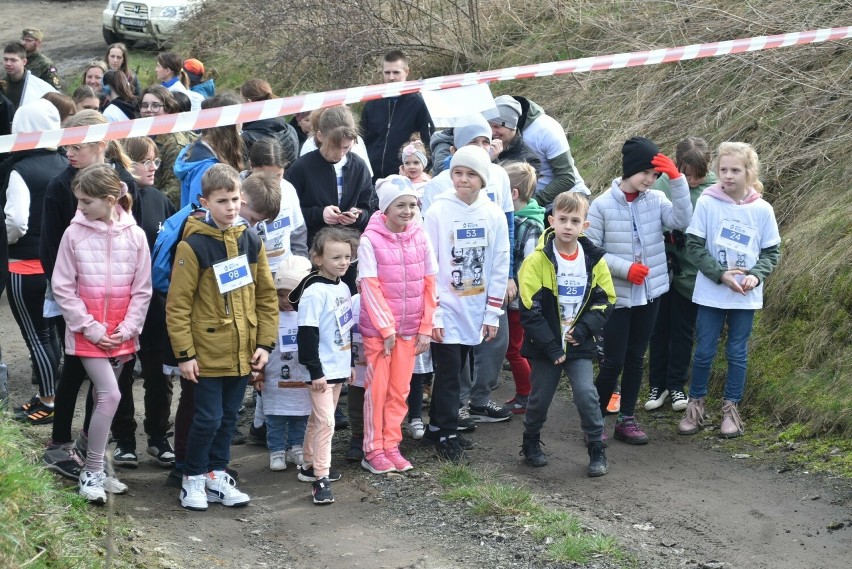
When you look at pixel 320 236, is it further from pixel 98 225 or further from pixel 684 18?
pixel 684 18

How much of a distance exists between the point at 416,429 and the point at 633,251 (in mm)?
1937

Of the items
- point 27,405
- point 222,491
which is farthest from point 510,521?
point 27,405

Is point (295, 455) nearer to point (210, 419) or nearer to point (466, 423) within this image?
point (210, 419)

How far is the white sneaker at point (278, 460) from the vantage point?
702 centimetres

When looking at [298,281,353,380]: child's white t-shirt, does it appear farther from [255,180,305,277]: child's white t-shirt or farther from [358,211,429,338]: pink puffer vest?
[255,180,305,277]: child's white t-shirt

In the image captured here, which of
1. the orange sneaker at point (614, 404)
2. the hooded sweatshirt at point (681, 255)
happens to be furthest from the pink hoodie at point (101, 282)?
the hooded sweatshirt at point (681, 255)

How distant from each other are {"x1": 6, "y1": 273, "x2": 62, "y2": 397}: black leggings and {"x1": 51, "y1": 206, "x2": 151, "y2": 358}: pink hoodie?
5.67 ft

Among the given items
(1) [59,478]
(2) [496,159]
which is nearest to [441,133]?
(2) [496,159]

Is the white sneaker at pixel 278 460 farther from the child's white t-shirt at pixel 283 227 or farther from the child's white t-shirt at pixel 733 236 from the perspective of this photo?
the child's white t-shirt at pixel 733 236

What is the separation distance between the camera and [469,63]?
1462 cm

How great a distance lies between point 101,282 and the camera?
6.14 meters

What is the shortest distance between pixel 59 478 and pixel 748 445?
174 inches

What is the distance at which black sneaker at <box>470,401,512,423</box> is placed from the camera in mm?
7992

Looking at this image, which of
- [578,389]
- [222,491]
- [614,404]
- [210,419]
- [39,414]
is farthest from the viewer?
[614,404]
